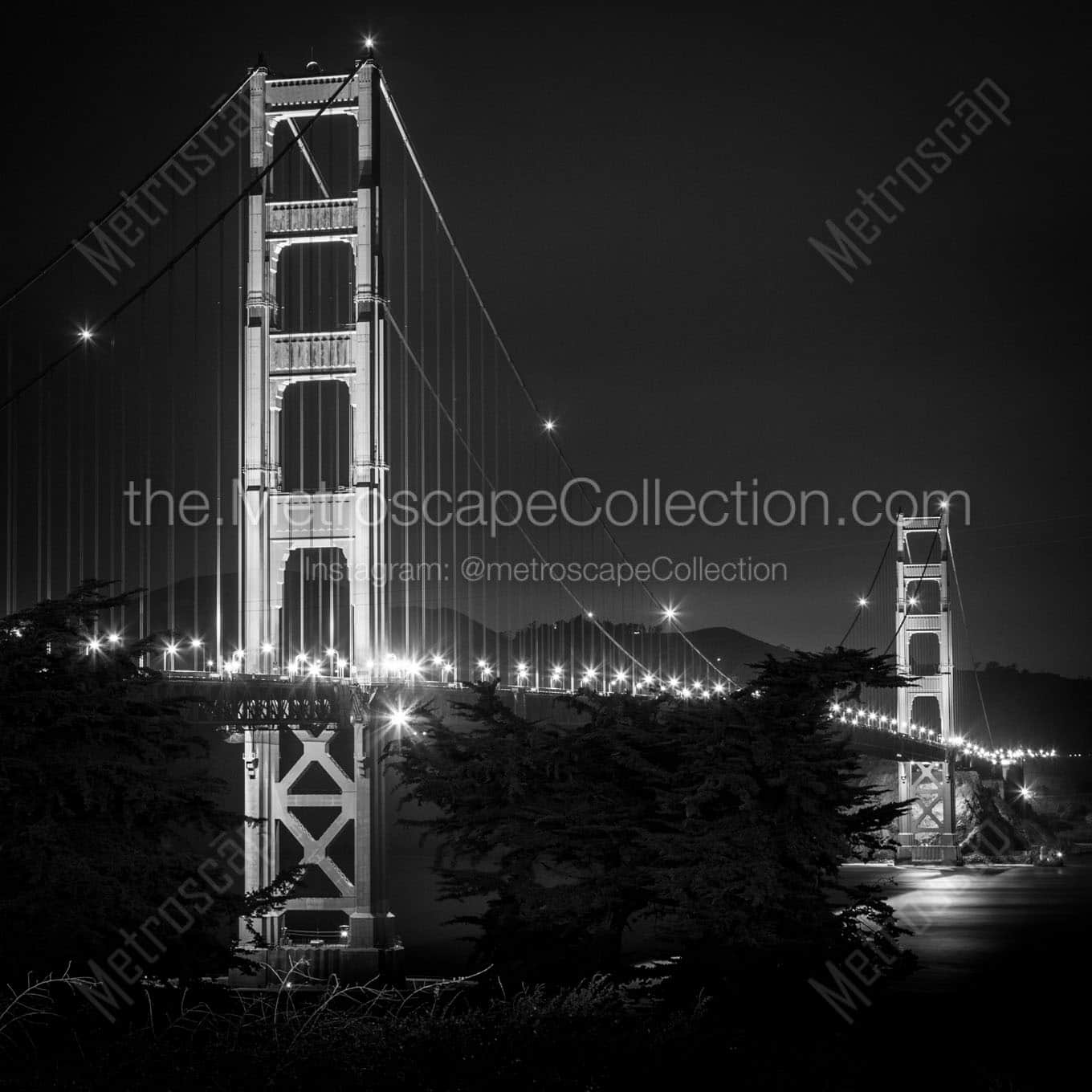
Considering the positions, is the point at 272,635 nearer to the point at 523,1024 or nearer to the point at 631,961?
the point at 631,961

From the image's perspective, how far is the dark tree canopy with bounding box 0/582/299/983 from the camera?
12500 millimetres

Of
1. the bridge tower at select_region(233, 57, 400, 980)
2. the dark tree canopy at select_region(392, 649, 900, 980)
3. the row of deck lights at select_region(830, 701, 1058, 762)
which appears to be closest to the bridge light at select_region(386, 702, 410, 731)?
the bridge tower at select_region(233, 57, 400, 980)

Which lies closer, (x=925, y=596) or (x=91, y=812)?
(x=91, y=812)

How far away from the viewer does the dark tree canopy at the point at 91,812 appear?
12.5 metres

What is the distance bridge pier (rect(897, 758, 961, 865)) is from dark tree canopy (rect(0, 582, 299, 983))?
66.1 m

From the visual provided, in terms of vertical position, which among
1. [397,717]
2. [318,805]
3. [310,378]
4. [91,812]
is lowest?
[318,805]

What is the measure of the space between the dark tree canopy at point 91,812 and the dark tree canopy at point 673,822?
2.31 metres

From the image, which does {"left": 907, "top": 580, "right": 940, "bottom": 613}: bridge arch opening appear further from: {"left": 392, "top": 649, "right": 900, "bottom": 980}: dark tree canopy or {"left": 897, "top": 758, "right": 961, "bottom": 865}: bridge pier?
{"left": 392, "top": 649, "right": 900, "bottom": 980}: dark tree canopy

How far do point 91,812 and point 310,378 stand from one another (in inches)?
599

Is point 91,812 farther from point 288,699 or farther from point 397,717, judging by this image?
point 397,717

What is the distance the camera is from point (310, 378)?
27.8m

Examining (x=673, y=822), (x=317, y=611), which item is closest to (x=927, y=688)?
(x=317, y=611)

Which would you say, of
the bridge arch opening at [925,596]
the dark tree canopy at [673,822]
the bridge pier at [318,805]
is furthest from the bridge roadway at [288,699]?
the bridge arch opening at [925,596]

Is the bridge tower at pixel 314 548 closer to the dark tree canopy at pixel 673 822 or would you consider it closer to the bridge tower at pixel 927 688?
the dark tree canopy at pixel 673 822
